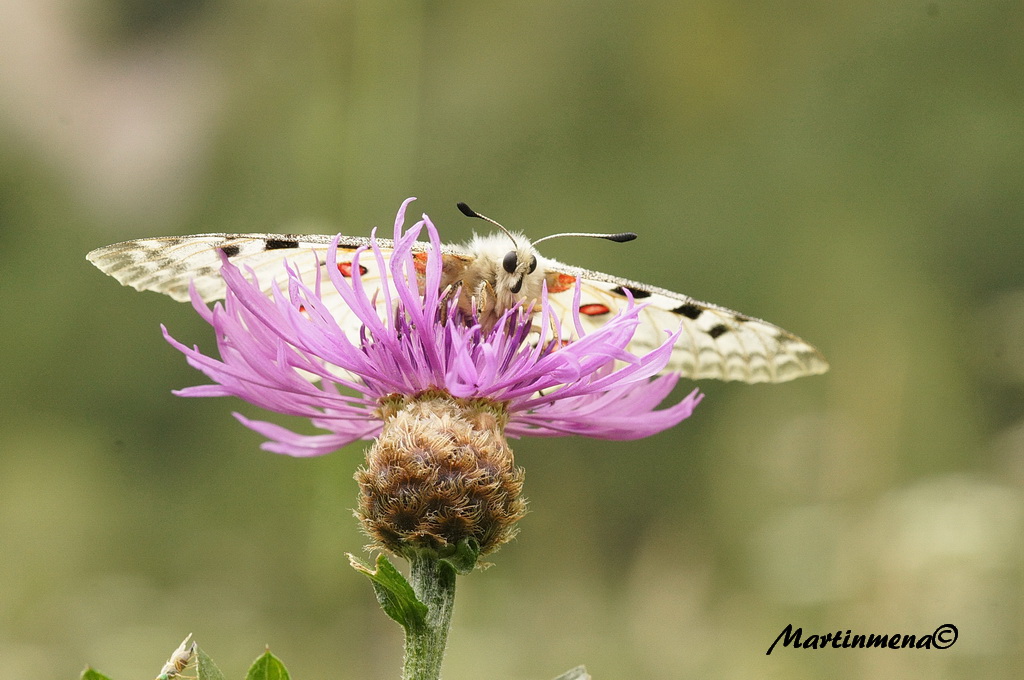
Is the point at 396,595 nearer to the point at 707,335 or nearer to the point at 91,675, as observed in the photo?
the point at 91,675

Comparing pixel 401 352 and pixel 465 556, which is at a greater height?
pixel 401 352

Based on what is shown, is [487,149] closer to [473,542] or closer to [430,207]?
[430,207]

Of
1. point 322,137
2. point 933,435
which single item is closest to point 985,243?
point 933,435

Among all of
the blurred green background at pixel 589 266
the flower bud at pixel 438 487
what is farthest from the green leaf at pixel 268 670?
the blurred green background at pixel 589 266

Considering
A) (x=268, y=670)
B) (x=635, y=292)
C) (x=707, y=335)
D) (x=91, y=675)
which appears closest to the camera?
(x=91, y=675)

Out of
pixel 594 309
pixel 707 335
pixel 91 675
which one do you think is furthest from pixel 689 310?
pixel 91 675
